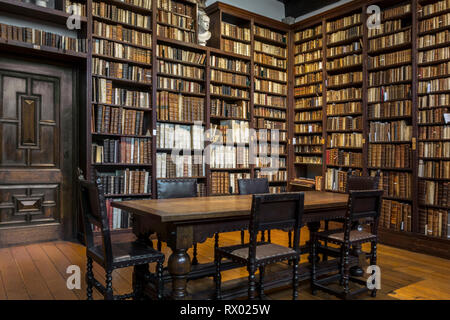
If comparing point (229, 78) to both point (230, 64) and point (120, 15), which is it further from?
point (120, 15)

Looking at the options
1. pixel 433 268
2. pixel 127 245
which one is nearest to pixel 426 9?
pixel 433 268

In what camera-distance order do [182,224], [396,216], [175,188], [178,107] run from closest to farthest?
[182,224]
[175,188]
[396,216]
[178,107]

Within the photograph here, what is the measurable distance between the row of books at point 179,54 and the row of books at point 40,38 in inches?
40.0

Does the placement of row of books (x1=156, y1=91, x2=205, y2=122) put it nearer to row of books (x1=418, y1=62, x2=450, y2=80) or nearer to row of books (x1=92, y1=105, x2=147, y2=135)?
row of books (x1=92, y1=105, x2=147, y2=135)

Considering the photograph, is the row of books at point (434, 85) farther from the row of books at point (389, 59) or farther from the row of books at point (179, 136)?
the row of books at point (179, 136)

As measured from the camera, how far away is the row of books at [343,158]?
16.6 ft

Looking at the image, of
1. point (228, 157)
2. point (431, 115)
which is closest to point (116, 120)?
point (228, 157)

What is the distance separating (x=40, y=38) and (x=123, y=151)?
159 centimetres

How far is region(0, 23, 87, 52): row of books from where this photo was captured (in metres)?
3.76

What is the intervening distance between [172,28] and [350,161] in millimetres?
3249

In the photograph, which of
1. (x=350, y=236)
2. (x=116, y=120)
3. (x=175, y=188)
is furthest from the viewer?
(x=116, y=120)

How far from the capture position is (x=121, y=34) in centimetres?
444

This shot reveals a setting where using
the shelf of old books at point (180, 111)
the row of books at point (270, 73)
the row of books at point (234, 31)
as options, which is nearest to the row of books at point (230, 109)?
the shelf of old books at point (180, 111)

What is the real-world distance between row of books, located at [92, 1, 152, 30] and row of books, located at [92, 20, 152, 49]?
0.29 feet
